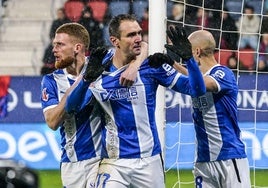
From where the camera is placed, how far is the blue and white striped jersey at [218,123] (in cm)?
610

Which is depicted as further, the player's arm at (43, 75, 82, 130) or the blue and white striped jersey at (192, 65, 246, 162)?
the blue and white striped jersey at (192, 65, 246, 162)

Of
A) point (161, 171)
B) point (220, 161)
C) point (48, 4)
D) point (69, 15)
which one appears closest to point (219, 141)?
point (220, 161)

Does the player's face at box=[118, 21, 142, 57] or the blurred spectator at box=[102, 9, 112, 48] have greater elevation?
the player's face at box=[118, 21, 142, 57]

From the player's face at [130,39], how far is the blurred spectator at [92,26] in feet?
22.4

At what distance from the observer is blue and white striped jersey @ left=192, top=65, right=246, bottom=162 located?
20.0 feet

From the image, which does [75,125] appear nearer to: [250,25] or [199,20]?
[199,20]

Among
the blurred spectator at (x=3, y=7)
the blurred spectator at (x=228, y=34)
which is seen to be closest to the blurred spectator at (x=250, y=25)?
the blurred spectator at (x=228, y=34)

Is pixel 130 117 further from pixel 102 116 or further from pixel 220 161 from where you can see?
pixel 220 161

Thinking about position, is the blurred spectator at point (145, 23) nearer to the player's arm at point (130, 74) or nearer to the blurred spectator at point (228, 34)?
the blurred spectator at point (228, 34)

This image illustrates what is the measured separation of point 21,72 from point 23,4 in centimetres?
135

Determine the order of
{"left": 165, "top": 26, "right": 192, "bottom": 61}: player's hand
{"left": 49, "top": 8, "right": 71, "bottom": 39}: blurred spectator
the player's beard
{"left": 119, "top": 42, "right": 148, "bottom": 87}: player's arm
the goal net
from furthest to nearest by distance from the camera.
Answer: {"left": 49, "top": 8, "right": 71, "bottom": 39}: blurred spectator, the goal net, the player's beard, {"left": 119, "top": 42, "right": 148, "bottom": 87}: player's arm, {"left": 165, "top": 26, "right": 192, "bottom": 61}: player's hand

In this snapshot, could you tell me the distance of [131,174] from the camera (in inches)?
211

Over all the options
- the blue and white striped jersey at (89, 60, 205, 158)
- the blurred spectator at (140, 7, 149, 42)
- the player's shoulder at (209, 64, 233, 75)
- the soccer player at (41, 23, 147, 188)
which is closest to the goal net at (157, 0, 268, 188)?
the blurred spectator at (140, 7, 149, 42)

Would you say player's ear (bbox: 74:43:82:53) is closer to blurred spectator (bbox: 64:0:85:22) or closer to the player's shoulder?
the player's shoulder
